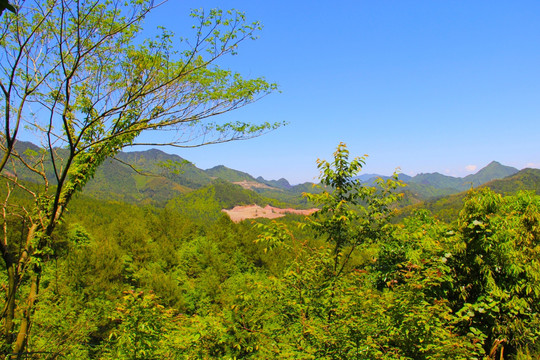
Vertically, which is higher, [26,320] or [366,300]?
[366,300]

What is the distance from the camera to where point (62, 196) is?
6.46 metres

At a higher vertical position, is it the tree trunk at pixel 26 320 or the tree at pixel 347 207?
the tree at pixel 347 207

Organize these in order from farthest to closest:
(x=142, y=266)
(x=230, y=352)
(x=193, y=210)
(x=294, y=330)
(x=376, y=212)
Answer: (x=193, y=210) → (x=142, y=266) → (x=376, y=212) → (x=294, y=330) → (x=230, y=352)

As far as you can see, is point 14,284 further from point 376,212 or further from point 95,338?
point 95,338

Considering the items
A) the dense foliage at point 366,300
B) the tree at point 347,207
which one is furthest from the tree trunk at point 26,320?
the tree at point 347,207

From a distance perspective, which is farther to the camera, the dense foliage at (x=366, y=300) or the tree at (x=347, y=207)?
the tree at (x=347, y=207)

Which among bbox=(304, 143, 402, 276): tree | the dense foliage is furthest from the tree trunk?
bbox=(304, 143, 402, 276): tree

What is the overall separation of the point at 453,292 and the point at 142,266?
22923mm

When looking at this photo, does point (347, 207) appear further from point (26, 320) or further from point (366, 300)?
point (26, 320)

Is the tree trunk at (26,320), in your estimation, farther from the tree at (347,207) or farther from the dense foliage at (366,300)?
the tree at (347,207)

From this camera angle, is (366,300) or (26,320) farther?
(26,320)

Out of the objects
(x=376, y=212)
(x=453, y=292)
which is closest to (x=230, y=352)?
(x=376, y=212)

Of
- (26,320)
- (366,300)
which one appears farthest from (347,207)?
A: (26,320)

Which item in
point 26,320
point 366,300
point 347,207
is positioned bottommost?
point 26,320
